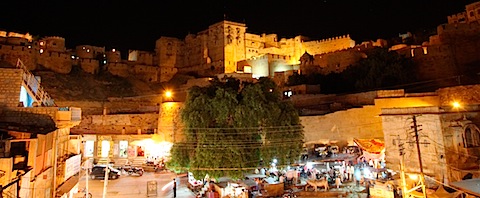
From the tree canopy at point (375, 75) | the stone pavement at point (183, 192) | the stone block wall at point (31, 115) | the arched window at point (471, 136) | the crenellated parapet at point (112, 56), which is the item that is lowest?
the stone pavement at point (183, 192)

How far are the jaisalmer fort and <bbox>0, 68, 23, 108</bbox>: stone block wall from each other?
38 millimetres

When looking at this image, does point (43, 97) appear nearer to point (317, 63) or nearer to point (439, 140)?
point (439, 140)

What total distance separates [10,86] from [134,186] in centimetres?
992

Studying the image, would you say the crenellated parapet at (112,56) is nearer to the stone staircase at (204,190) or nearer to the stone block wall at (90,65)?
the stone block wall at (90,65)

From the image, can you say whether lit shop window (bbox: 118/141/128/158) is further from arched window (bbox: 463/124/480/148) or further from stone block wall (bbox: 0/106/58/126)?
arched window (bbox: 463/124/480/148)

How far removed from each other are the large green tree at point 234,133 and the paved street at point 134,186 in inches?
91.5

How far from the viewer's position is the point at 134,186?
67.6 ft

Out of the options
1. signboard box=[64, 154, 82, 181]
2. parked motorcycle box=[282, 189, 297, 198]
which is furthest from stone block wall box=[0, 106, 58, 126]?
parked motorcycle box=[282, 189, 297, 198]

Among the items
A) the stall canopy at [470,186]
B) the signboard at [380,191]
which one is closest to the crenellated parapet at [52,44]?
the signboard at [380,191]

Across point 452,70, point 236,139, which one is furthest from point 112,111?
point 452,70

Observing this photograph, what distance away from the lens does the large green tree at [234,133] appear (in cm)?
1655

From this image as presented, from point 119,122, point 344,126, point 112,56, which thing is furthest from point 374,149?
point 112,56

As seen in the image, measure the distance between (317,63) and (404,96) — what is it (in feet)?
66.4

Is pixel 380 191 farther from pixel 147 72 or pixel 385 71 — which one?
pixel 147 72
